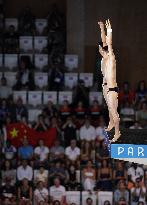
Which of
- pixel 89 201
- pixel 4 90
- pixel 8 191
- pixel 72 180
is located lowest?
pixel 89 201

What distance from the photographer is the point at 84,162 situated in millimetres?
19953

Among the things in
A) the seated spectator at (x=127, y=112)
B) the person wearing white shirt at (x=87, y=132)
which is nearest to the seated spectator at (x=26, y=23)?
the seated spectator at (x=127, y=112)

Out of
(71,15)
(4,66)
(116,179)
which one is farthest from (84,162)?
(71,15)

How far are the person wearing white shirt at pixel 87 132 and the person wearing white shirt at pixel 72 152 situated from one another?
22.8 inches

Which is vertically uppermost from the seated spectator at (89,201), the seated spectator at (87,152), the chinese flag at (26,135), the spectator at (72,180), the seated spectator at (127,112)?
the seated spectator at (127,112)

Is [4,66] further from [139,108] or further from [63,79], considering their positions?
[139,108]

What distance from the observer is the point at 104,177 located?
19.3m

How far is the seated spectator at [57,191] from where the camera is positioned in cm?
1880

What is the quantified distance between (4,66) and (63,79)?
1735 mm

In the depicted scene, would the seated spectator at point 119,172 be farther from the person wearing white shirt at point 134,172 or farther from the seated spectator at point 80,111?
A: the seated spectator at point 80,111

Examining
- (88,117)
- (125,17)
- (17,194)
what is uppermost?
(125,17)

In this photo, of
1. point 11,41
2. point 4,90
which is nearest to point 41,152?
point 4,90

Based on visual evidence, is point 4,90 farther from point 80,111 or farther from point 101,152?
point 101,152

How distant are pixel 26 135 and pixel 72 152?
1.28 meters
